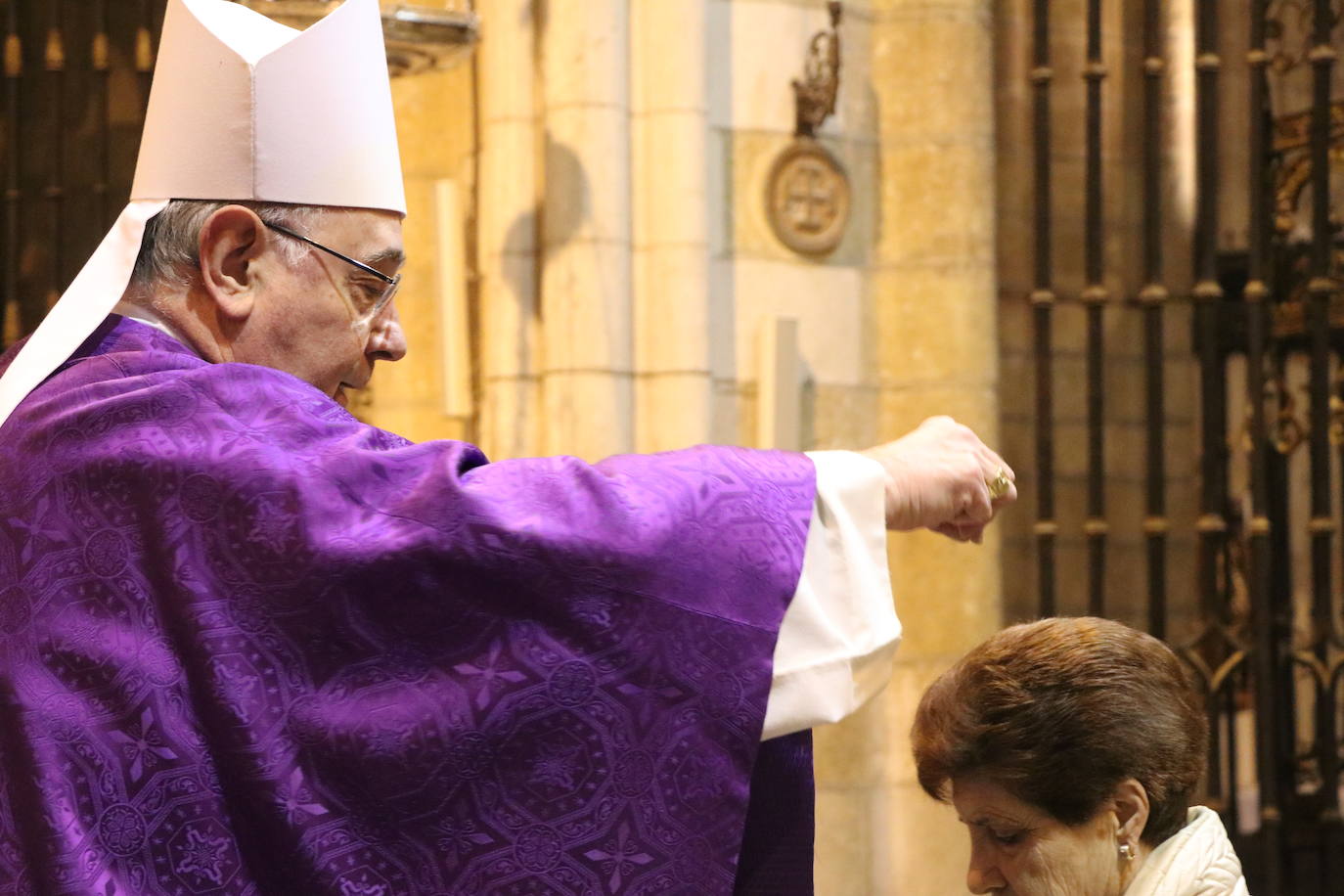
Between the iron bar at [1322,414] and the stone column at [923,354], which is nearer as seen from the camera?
the stone column at [923,354]

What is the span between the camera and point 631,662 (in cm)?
172

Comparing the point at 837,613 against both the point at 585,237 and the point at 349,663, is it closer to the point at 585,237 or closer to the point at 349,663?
the point at 349,663

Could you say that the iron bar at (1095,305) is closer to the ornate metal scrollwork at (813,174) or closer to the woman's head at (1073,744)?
the ornate metal scrollwork at (813,174)

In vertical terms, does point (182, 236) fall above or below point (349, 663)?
above

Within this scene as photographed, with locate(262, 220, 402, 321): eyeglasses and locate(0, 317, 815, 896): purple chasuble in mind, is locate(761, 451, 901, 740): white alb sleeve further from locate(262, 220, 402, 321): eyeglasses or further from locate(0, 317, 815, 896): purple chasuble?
locate(262, 220, 402, 321): eyeglasses

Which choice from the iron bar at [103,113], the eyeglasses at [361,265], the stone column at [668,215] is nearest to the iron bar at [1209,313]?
the stone column at [668,215]

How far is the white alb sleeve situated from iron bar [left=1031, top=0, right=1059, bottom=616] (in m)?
3.67

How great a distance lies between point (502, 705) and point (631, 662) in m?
0.13

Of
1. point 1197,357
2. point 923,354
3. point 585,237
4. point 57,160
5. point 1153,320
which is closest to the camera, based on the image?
point 585,237

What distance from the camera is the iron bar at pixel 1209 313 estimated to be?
5.42 m

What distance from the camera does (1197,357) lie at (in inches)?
244

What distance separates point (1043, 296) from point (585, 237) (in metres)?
1.55

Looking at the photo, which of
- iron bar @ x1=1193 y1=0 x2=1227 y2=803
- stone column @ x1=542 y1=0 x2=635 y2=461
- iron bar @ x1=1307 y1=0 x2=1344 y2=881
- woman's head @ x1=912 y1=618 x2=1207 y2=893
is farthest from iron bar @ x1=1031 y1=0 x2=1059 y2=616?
woman's head @ x1=912 y1=618 x2=1207 y2=893

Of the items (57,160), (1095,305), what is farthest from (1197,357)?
(57,160)
